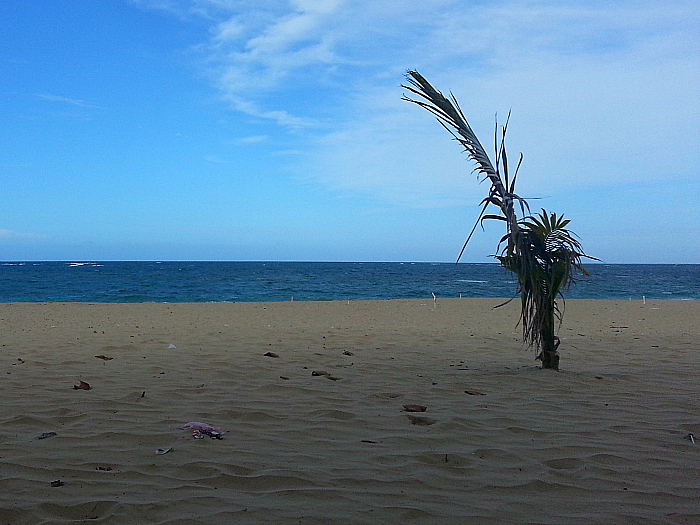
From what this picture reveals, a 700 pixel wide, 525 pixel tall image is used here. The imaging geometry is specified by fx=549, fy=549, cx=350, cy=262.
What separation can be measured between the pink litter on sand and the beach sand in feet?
0.20

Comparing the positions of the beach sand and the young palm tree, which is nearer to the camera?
the beach sand

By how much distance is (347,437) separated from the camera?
3422mm

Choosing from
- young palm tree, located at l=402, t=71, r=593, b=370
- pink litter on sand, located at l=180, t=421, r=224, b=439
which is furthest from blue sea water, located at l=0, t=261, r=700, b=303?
pink litter on sand, located at l=180, t=421, r=224, b=439

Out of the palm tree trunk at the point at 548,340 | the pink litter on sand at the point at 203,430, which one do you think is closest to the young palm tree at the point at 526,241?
the palm tree trunk at the point at 548,340

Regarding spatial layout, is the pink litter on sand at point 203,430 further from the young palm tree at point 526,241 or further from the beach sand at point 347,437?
the young palm tree at point 526,241

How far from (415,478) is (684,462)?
5.18ft

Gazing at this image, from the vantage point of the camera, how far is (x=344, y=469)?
9.37 feet

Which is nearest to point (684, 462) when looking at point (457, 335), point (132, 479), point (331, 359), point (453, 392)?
point (453, 392)

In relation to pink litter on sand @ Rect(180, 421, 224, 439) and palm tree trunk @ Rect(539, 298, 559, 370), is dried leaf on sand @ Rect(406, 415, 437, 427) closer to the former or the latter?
pink litter on sand @ Rect(180, 421, 224, 439)

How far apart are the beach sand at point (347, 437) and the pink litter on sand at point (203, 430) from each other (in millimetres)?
60

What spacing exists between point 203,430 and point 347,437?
2.94ft

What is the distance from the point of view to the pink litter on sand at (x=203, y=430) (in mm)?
3357

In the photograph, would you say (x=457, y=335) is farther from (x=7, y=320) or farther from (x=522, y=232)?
(x=7, y=320)

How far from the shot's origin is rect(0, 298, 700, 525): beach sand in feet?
7.93
